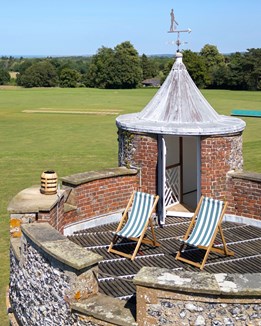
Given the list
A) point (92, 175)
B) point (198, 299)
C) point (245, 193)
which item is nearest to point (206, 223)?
point (245, 193)

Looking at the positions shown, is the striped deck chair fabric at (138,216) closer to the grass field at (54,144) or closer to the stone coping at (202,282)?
the grass field at (54,144)

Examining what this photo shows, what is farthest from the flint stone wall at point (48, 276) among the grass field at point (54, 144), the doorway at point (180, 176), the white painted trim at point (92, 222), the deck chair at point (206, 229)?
the doorway at point (180, 176)

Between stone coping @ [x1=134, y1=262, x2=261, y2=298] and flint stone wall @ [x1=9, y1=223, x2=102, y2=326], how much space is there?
905 mm

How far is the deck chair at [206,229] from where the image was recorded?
331 inches

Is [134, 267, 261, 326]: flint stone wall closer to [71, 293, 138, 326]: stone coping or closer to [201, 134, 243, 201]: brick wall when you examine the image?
[71, 293, 138, 326]: stone coping

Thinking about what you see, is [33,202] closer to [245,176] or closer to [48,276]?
[48,276]

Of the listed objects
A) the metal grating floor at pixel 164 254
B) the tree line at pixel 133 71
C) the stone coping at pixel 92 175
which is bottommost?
the metal grating floor at pixel 164 254

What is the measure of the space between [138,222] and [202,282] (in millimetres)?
3792

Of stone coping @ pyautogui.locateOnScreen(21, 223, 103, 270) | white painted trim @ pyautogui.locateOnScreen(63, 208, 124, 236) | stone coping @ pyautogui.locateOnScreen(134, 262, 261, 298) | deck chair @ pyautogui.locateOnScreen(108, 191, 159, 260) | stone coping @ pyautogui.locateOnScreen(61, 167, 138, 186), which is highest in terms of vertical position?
stone coping @ pyautogui.locateOnScreen(61, 167, 138, 186)

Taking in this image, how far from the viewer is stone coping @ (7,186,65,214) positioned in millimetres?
8133

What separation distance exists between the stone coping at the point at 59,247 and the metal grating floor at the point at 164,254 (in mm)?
985

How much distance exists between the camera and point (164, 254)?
898 cm

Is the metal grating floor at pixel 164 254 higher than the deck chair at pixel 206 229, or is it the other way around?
the deck chair at pixel 206 229

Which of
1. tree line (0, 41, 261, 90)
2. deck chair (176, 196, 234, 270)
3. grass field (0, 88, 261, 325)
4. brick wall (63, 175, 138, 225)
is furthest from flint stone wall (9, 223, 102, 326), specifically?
tree line (0, 41, 261, 90)
